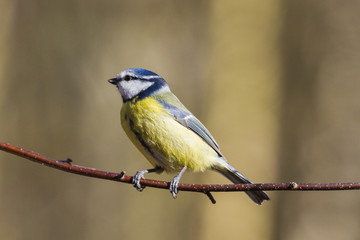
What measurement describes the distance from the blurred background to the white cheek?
6.11 feet

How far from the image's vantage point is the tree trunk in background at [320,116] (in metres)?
4.24

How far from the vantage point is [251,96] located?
4.64 m

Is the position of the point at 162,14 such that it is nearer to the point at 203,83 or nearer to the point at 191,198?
the point at 203,83

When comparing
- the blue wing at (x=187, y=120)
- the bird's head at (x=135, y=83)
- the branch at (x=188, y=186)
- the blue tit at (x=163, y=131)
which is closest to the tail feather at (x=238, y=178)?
the blue tit at (x=163, y=131)

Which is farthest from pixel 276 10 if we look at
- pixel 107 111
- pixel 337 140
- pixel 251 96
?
pixel 107 111

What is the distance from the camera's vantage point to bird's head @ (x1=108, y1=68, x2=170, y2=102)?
252 cm

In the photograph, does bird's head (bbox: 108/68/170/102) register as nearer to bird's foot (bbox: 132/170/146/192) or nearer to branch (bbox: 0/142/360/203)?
bird's foot (bbox: 132/170/146/192)

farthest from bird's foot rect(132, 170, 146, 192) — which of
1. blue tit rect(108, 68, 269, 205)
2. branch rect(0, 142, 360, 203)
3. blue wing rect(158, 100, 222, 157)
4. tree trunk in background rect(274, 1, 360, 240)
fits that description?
tree trunk in background rect(274, 1, 360, 240)

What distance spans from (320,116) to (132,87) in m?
2.62

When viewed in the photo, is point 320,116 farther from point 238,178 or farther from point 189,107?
point 238,178

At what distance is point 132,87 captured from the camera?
2.55 meters

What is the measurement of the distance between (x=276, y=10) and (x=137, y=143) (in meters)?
3.06

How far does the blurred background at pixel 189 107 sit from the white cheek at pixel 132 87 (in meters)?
1.86

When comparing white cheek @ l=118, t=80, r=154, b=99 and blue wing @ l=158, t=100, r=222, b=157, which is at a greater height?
white cheek @ l=118, t=80, r=154, b=99
